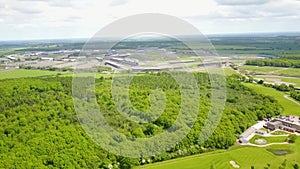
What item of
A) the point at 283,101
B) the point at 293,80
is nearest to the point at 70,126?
the point at 283,101

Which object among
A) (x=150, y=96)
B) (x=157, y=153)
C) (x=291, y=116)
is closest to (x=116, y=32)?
(x=157, y=153)

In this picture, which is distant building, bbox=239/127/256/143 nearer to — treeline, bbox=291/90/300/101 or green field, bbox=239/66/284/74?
treeline, bbox=291/90/300/101

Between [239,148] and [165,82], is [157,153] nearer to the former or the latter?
[239,148]

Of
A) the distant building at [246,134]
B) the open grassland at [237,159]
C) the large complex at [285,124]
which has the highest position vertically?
the large complex at [285,124]

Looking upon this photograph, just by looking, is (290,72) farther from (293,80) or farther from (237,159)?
(237,159)

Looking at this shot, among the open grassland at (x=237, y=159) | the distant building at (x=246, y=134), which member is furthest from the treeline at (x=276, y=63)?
the open grassland at (x=237, y=159)

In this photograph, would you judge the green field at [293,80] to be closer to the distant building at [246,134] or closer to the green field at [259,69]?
the green field at [259,69]

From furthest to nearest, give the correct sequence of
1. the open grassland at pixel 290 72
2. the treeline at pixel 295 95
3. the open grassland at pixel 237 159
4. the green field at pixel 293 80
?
1. the open grassland at pixel 290 72
2. the green field at pixel 293 80
3. the treeline at pixel 295 95
4. the open grassland at pixel 237 159
